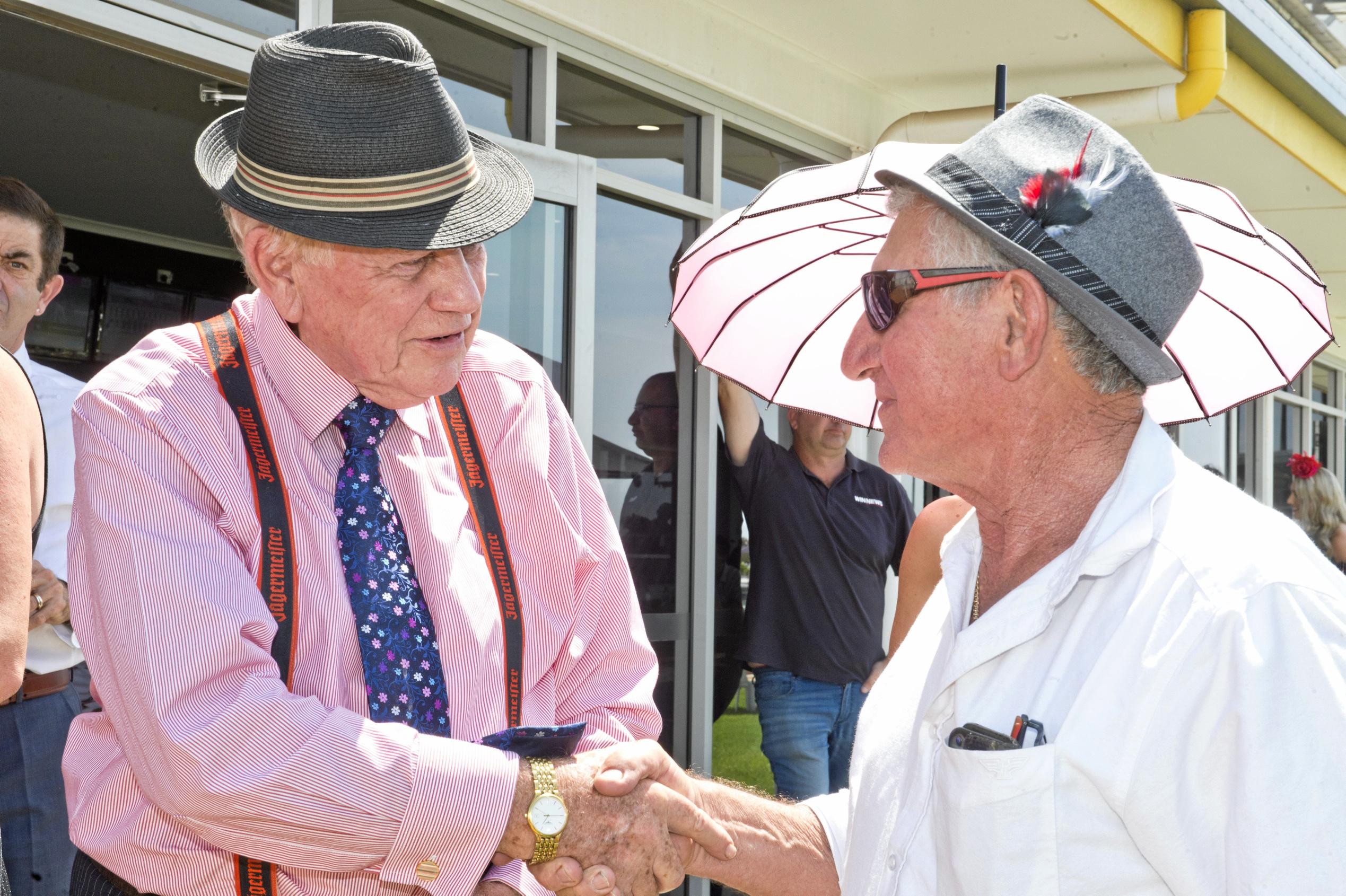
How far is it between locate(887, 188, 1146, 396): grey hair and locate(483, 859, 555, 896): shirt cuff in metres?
0.96

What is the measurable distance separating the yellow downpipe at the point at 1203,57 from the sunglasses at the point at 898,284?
157 inches

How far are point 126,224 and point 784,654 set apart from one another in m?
6.85

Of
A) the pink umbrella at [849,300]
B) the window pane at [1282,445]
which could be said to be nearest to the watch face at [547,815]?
the pink umbrella at [849,300]

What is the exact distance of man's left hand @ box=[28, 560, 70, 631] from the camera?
296cm

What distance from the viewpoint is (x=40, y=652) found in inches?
121

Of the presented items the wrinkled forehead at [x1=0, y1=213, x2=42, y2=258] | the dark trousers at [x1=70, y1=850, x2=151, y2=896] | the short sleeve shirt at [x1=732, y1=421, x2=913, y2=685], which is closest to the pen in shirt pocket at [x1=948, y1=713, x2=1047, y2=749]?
the dark trousers at [x1=70, y1=850, x2=151, y2=896]

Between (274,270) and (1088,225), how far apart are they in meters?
1.14

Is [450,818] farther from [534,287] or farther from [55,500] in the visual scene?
[534,287]

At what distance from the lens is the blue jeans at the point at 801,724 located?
189 inches

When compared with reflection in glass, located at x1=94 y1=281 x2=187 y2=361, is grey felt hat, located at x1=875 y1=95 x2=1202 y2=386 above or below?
below

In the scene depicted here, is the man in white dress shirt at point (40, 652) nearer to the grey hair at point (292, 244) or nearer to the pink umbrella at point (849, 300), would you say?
the grey hair at point (292, 244)

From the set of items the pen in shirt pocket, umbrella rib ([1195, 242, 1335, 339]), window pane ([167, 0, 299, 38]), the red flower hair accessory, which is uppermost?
window pane ([167, 0, 299, 38])

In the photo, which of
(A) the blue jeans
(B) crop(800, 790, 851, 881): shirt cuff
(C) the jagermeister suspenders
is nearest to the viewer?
(C) the jagermeister suspenders

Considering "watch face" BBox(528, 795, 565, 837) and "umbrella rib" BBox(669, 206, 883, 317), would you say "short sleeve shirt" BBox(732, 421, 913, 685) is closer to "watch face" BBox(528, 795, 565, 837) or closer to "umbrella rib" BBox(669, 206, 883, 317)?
"umbrella rib" BBox(669, 206, 883, 317)
